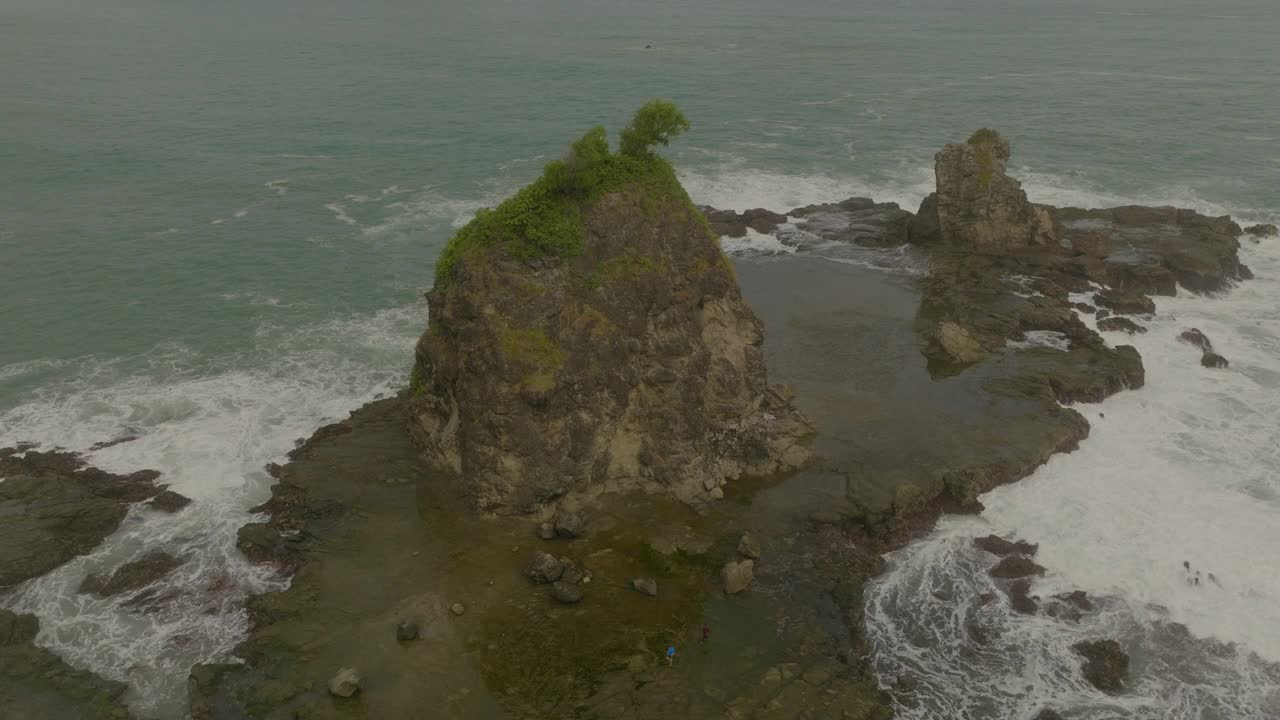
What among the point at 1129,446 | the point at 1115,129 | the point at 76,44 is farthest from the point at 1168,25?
the point at 76,44

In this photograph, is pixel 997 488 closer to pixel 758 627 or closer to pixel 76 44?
pixel 758 627

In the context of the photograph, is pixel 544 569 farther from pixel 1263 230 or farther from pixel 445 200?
pixel 1263 230

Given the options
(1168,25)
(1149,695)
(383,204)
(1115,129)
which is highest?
(1168,25)

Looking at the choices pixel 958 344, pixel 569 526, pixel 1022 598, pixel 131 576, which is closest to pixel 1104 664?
pixel 1022 598

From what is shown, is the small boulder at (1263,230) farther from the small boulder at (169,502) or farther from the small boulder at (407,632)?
the small boulder at (169,502)

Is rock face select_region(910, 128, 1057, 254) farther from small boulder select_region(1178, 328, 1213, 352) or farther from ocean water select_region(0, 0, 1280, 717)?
small boulder select_region(1178, 328, 1213, 352)

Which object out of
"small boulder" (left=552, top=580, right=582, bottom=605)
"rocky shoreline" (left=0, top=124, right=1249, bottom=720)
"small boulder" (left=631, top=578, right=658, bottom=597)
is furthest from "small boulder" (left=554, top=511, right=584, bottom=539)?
"small boulder" (left=631, top=578, right=658, bottom=597)
